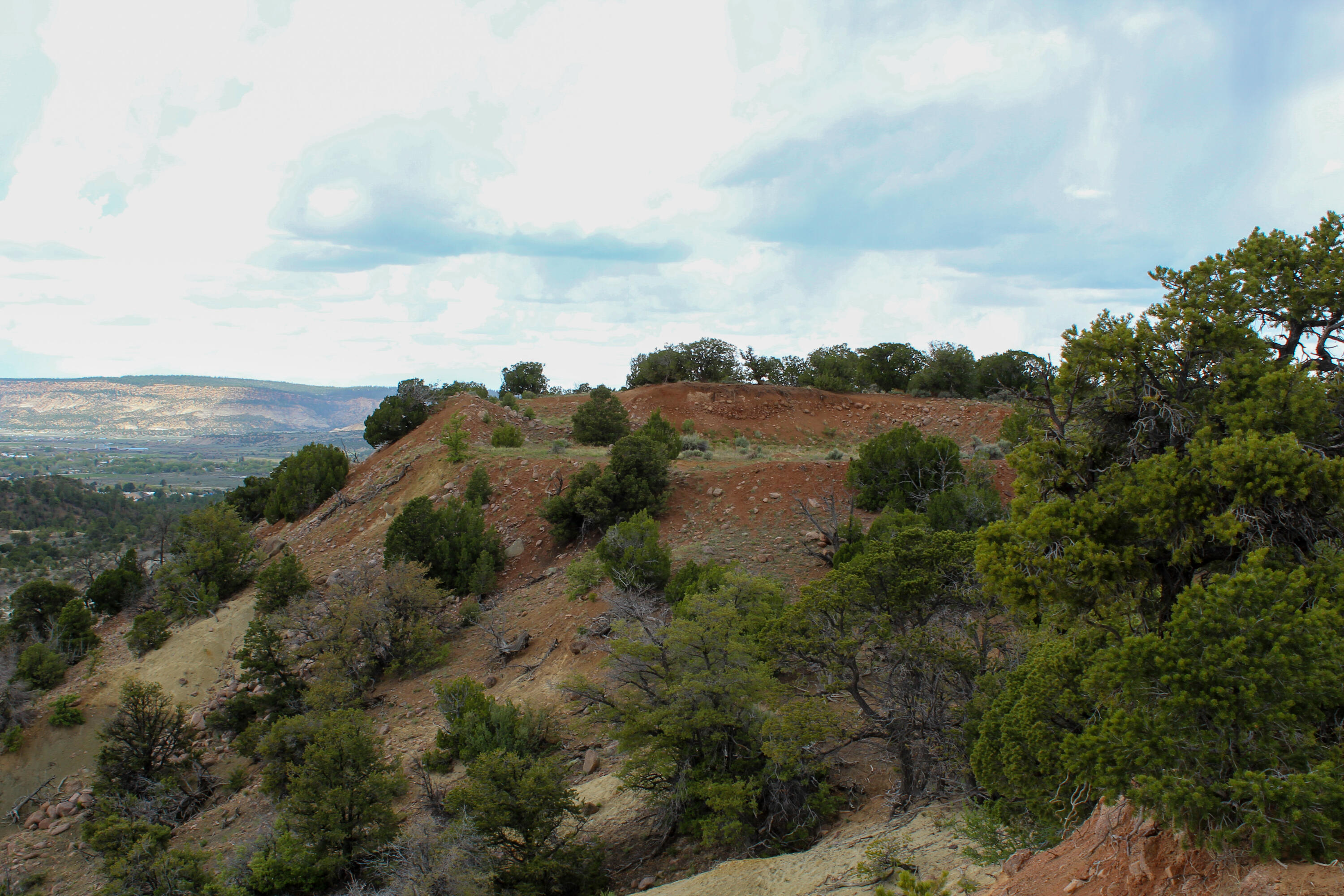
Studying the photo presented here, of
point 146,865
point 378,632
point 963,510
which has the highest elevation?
point 963,510

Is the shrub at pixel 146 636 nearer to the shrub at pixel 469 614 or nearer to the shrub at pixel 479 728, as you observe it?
the shrub at pixel 469 614

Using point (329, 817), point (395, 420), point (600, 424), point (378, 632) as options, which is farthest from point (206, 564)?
point (329, 817)

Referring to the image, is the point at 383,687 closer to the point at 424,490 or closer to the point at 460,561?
the point at 460,561

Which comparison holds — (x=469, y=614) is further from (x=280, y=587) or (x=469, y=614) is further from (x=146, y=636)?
(x=146, y=636)

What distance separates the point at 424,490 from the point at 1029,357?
24.6 metres

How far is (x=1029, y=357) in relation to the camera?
284 inches

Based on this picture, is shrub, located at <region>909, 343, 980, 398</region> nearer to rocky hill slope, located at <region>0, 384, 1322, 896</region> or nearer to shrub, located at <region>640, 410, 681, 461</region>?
rocky hill slope, located at <region>0, 384, 1322, 896</region>

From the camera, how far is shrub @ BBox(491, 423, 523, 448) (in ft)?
104

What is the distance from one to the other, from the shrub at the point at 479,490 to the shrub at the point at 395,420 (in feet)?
48.2

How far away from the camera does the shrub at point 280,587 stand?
20.1 meters

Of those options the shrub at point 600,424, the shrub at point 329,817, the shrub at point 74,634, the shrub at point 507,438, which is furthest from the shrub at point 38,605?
the shrub at point 329,817

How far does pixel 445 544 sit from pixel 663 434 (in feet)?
34.5

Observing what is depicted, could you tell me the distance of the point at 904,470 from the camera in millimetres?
20703

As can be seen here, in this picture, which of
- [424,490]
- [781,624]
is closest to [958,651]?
[781,624]
